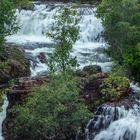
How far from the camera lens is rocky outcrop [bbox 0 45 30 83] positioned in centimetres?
3369

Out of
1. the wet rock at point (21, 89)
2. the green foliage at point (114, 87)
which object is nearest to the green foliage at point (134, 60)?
the green foliage at point (114, 87)

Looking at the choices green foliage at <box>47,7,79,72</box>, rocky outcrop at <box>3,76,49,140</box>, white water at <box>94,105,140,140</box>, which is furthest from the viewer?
green foliage at <box>47,7,79,72</box>

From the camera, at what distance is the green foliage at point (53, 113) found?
25031 millimetres

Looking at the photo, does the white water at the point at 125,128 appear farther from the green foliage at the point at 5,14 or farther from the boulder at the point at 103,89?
the green foliage at the point at 5,14

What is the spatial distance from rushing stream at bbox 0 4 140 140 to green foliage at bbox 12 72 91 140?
3.51ft

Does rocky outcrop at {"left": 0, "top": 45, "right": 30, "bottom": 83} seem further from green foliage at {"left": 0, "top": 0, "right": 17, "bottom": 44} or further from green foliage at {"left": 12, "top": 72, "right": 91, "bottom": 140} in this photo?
green foliage at {"left": 12, "top": 72, "right": 91, "bottom": 140}

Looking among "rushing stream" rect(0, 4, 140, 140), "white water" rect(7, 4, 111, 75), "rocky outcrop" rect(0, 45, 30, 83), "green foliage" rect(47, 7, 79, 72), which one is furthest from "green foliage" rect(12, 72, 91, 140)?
"white water" rect(7, 4, 111, 75)

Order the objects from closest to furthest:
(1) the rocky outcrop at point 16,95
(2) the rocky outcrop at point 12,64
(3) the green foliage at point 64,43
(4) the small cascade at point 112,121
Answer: (4) the small cascade at point 112,121
(1) the rocky outcrop at point 16,95
(3) the green foliage at point 64,43
(2) the rocky outcrop at point 12,64

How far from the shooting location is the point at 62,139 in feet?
86.2

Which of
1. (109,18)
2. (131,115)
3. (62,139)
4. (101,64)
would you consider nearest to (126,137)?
(131,115)

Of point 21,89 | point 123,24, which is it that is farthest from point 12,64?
point 123,24

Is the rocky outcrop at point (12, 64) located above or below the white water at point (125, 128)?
above

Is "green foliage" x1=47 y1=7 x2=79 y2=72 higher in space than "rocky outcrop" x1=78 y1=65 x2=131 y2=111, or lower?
higher

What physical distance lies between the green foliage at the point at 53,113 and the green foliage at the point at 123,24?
22.1 ft
